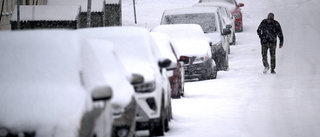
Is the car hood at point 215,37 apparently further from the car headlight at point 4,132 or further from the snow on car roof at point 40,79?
the car headlight at point 4,132

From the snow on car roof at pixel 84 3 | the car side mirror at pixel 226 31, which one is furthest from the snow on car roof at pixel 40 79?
the snow on car roof at pixel 84 3

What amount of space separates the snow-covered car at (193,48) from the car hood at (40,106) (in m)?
12.8

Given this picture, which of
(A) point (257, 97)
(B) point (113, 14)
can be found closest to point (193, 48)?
(A) point (257, 97)

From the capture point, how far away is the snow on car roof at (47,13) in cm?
2512

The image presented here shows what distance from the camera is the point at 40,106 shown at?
6336mm

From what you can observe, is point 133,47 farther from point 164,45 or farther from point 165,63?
point 164,45

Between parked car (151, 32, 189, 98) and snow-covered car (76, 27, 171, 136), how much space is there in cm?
235

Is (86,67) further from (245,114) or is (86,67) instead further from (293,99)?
(293,99)

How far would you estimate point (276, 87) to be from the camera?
17.6 m

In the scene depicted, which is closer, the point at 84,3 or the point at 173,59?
the point at 173,59

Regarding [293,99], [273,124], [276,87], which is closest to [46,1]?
[276,87]

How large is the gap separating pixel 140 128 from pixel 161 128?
292 millimetres

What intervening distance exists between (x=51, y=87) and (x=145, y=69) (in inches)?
142

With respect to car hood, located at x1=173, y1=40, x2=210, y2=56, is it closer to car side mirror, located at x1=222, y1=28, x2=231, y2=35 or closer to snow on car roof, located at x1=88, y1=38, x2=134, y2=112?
car side mirror, located at x1=222, y1=28, x2=231, y2=35
